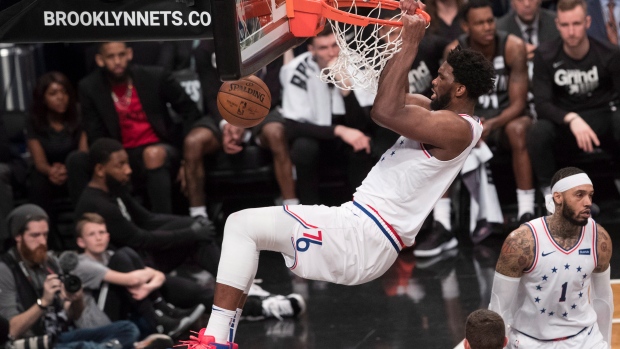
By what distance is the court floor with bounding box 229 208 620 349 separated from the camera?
6672 mm

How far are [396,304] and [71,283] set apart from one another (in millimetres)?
2198

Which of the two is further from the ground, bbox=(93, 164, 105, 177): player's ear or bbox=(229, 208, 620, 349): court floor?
bbox=(93, 164, 105, 177): player's ear

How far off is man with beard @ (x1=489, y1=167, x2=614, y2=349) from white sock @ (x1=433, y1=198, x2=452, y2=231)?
2968 millimetres

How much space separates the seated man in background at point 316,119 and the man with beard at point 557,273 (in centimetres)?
323

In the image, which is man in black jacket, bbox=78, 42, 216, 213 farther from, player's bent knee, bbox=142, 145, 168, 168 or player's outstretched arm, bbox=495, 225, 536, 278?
player's outstretched arm, bbox=495, 225, 536, 278

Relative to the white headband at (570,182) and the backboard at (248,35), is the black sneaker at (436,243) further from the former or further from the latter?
the backboard at (248,35)

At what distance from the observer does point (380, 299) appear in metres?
7.40

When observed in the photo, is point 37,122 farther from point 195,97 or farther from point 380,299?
point 380,299

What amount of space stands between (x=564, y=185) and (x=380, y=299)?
2378 millimetres

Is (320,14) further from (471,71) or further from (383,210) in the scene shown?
(383,210)

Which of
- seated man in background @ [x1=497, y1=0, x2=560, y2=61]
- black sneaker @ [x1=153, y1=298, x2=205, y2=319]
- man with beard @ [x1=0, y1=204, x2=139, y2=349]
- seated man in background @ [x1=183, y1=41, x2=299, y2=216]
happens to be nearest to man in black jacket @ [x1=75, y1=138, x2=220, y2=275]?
black sneaker @ [x1=153, y1=298, x2=205, y2=319]

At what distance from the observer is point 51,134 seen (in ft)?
28.8

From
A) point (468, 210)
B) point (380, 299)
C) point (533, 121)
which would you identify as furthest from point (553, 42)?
point (380, 299)

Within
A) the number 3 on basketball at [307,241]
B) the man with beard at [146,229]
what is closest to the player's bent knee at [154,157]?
the man with beard at [146,229]
